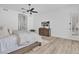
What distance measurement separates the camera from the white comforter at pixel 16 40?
1757 mm

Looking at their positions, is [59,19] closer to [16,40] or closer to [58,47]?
[58,47]

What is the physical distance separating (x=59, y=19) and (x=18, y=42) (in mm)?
880

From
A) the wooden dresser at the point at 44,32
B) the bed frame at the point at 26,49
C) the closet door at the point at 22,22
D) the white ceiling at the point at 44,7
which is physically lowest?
the bed frame at the point at 26,49

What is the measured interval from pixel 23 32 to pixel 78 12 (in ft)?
3.52

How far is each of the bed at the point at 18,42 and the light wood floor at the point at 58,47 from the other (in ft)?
0.42

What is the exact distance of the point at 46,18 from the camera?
1.92m

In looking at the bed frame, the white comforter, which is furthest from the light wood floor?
the white comforter

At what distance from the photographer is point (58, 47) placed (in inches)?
75.4

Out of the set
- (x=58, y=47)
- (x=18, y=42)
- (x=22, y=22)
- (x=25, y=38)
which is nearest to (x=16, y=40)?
(x=18, y=42)

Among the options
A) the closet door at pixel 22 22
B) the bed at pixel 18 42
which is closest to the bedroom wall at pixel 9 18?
the closet door at pixel 22 22

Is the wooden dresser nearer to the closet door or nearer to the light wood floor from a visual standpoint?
the light wood floor

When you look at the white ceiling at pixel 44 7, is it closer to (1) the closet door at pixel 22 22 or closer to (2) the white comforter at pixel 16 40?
(1) the closet door at pixel 22 22
